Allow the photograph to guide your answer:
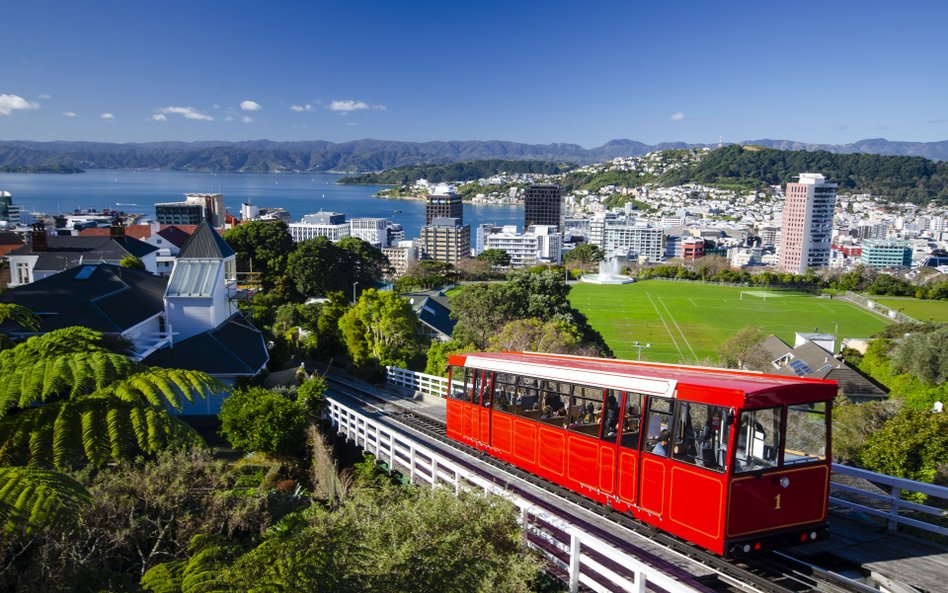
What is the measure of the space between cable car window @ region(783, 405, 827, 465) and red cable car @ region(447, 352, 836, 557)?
0.04ft

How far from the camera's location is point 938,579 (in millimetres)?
7223

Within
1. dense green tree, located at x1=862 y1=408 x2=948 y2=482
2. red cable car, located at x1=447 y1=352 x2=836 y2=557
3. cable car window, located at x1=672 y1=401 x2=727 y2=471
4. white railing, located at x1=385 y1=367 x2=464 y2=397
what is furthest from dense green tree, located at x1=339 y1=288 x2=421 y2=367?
cable car window, located at x1=672 y1=401 x2=727 y2=471

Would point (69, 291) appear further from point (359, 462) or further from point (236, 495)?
point (236, 495)

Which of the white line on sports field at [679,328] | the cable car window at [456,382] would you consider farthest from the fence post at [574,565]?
the white line on sports field at [679,328]

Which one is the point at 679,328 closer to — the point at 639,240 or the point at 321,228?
the point at 321,228

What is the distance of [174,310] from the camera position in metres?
23.0

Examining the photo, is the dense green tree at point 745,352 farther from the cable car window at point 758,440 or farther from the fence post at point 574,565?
the fence post at point 574,565

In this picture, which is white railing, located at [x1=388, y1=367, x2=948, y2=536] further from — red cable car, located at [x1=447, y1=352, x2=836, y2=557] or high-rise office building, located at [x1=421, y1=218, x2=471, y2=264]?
high-rise office building, located at [x1=421, y1=218, x2=471, y2=264]

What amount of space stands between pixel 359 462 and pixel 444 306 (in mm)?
34637

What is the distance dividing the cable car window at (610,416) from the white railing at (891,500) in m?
3.16

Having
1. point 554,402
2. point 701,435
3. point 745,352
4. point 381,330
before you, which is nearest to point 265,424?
point 554,402

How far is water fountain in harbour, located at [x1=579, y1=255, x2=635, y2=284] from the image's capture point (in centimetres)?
9444

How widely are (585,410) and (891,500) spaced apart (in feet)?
13.1

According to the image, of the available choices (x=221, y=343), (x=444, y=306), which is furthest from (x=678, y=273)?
(x=221, y=343)
